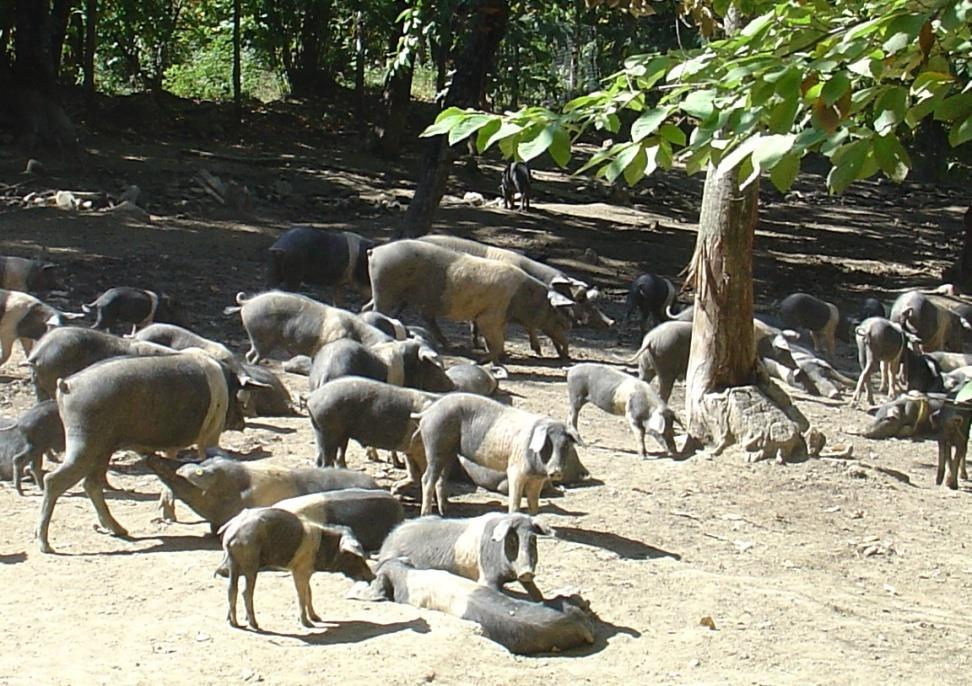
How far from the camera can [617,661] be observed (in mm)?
5816

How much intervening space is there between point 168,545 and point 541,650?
7.03 feet

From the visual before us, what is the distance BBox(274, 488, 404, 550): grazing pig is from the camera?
6.71m

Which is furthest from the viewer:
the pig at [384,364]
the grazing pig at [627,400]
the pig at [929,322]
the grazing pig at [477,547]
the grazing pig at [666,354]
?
the pig at [929,322]

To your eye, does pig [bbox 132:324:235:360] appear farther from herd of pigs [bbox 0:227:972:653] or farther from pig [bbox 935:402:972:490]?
pig [bbox 935:402:972:490]

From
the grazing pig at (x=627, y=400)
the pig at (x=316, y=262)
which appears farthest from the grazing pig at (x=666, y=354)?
the pig at (x=316, y=262)

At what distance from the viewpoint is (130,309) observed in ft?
36.1

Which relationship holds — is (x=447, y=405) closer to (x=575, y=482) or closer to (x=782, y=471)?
(x=575, y=482)

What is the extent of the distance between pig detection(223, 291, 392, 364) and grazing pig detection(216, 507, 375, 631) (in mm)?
4057

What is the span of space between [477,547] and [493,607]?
0.50m

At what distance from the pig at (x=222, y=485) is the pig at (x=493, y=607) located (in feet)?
2.80

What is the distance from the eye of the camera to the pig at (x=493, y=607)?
5832 mm

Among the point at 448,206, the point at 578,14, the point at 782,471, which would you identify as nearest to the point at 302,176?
the point at 448,206

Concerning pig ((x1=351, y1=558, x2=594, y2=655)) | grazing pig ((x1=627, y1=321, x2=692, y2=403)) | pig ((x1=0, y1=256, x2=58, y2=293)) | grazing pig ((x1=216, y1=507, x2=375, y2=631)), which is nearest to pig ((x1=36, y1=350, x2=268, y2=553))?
grazing pig ((x1=216, y1=507, x2=375, y2=631))

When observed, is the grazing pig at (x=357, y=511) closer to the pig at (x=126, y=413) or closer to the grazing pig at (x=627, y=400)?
the pig at (x=126, y=413)
